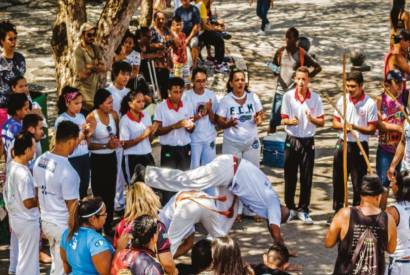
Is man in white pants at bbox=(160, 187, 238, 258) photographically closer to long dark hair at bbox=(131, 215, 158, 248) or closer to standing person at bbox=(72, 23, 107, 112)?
long dark hair at bbox=(131, 215, 158, 248)

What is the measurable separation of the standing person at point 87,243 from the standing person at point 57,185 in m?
0.89

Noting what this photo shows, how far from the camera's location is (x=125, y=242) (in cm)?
606

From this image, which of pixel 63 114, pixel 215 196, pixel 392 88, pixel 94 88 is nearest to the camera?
pixel 215 196

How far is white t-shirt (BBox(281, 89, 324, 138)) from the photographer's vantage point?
914 centimetres

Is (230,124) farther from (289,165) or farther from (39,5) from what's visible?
(39,5)

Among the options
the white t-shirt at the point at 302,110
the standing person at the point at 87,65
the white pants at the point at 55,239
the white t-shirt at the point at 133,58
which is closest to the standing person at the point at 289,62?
the white t-shirt at the point at 302,110

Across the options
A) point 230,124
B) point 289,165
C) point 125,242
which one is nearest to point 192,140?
point 230,124

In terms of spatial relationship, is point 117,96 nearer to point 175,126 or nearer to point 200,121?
point 175,126

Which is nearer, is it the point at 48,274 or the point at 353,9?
the point at 48,274

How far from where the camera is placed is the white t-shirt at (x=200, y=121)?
31.1 ft

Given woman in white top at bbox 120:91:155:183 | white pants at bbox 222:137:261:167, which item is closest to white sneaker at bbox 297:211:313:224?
white pants at bbox 222:137:261:167

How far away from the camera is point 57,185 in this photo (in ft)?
22.4

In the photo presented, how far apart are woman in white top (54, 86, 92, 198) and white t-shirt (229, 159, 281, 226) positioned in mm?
1847

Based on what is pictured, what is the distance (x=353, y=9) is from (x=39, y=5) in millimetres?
10520
